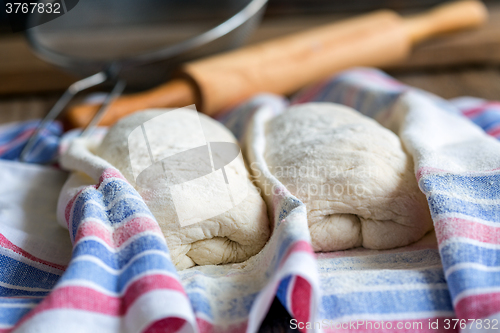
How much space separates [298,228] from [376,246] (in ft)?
0.54

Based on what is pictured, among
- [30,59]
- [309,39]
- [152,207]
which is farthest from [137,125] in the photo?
[30,59]

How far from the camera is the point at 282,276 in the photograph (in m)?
0.40

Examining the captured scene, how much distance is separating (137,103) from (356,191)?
2.40ft

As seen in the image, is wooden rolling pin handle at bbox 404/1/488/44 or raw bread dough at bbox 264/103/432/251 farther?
wooden rolling pin handle at bbox 404/1/488/44

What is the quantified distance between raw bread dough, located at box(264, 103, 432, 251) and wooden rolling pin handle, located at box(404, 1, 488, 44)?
38.0 inches

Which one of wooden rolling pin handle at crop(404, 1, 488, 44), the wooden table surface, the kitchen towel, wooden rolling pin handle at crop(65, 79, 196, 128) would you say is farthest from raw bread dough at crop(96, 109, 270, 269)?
wooden rolling pin handle at crop(404, 1, 488, 44)

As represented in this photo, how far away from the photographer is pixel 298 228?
450 millimetres

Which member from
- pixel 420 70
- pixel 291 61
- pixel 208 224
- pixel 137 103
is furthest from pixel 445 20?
pixel 208 224

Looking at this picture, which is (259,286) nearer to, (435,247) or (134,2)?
(435,247)

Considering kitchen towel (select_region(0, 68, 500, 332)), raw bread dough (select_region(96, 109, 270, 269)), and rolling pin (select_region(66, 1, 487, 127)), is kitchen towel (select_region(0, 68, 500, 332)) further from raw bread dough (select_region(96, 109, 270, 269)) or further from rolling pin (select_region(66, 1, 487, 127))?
rolling pin (select_region(66, 1, 487, 127))

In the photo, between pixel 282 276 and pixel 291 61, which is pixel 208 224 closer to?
pixel 282 276

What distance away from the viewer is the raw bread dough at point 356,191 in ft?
1.78

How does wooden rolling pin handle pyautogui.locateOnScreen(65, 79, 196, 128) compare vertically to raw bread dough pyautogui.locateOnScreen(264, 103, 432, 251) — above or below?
below

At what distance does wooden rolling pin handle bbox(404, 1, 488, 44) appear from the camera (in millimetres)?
1406
